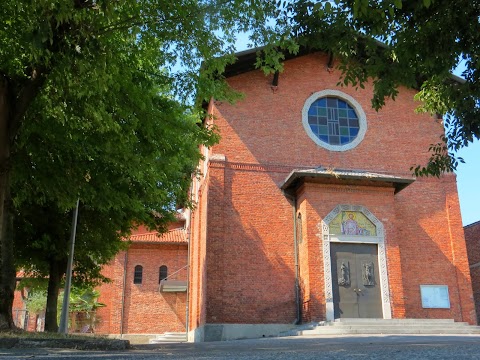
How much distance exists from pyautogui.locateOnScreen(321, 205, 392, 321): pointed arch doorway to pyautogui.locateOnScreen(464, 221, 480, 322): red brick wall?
726 centimetres

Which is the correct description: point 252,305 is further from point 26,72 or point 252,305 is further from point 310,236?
point 26,72

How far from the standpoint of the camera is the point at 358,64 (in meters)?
7.55

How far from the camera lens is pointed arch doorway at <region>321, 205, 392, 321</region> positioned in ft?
53.8

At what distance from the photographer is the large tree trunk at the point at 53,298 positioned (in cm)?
1587

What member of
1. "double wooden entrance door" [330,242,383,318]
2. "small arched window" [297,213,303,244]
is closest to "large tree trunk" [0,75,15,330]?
"small arched window" [297,213,303,244]

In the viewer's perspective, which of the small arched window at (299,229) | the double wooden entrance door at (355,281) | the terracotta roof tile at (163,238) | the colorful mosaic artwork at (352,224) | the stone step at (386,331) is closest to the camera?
the stone step at (386,331)

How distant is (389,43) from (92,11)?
4.10 meters

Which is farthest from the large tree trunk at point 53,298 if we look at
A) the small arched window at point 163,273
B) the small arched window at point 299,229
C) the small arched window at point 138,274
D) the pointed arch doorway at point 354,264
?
the small arched window at point 163,273

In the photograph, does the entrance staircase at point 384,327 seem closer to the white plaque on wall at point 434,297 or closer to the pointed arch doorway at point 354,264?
the pointed arch doorway at point 354,264

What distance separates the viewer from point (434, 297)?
1795 cm

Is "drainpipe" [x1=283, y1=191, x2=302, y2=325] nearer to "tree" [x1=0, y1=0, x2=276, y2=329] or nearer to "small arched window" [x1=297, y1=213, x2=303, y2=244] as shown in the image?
"small arched window" [x1=297, y1=213, x2=303, y2=244]

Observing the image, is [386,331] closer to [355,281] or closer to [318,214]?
[355,281]

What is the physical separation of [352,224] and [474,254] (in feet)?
29.4

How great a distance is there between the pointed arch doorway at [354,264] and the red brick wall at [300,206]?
0.27 m
